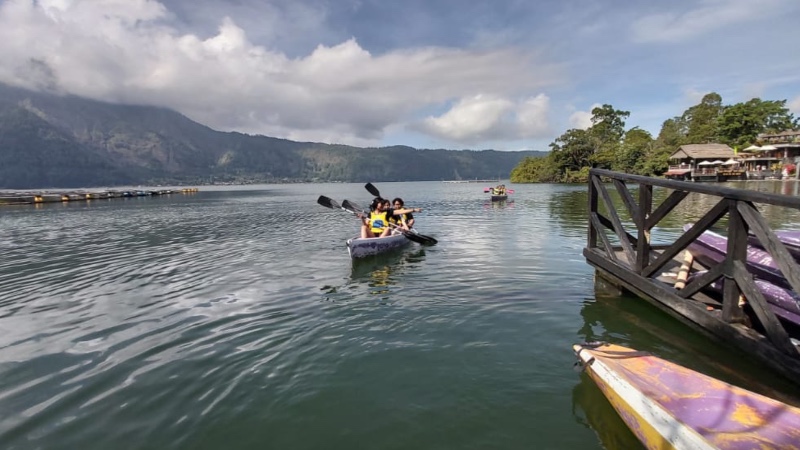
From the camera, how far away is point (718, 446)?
3512mm

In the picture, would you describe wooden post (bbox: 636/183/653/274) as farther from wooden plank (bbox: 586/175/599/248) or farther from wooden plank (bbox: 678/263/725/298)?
wooden plank (bbox: 586/175/599/248)

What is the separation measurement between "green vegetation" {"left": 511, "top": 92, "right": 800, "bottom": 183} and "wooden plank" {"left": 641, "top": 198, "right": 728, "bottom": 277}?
290 feet

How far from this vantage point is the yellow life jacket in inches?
721

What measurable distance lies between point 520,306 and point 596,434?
4.90 metres

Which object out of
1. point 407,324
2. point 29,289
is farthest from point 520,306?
point 29,289

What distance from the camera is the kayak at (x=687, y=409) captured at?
3.69 meters

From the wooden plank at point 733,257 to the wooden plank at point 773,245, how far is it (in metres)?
0.20

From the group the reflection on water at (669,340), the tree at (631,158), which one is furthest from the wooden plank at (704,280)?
the tree at (631,158)

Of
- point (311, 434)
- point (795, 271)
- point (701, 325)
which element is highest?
point (795, 271)

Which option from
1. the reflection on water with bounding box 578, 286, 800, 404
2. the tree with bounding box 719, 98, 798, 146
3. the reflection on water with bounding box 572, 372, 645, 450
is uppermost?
the tree with bounding box 719, 98, 798, 146

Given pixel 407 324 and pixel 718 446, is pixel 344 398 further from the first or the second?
pixel 718 446

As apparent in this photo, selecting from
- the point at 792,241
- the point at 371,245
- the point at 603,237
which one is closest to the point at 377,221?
the point at 371,245

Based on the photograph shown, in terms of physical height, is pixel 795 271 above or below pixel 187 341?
above

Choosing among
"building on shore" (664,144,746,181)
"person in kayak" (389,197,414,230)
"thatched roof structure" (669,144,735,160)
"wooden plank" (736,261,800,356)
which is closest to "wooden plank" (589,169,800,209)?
"wooden plank" (736,261,800,356)
